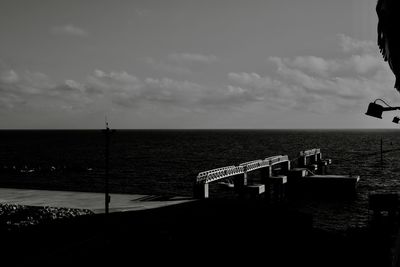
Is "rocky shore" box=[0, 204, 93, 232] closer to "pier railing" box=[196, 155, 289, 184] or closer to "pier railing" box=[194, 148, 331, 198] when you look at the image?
"pier railing" box=[194, 148, 331, 198]

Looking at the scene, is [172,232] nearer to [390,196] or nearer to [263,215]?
[263,215]

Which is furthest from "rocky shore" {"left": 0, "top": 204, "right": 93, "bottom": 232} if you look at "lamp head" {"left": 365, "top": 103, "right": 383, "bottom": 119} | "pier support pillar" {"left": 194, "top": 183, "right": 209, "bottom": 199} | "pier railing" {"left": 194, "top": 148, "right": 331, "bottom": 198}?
"lamp head" {"left": 365, "top": 103, "right": 383, "bottom": 119}

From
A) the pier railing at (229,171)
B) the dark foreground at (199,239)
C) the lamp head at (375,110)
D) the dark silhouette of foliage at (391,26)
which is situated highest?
the dark silhouette of foliage at (391,26)

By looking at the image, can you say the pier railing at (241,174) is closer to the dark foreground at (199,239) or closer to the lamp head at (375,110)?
the dark foreground at (199,239)

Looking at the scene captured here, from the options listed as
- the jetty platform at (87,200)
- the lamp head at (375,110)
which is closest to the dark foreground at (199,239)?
the jetty platform at (87,200)

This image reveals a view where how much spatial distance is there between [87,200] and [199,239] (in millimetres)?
11461

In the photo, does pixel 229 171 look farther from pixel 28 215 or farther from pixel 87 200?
pixel 28 215

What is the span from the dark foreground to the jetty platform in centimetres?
198

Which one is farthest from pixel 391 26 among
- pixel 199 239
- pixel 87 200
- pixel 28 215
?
pixel 87 200

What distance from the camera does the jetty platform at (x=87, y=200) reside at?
24763mm

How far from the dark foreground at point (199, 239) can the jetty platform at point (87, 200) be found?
1.98m

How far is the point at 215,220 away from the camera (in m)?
20.5

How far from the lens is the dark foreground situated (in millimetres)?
16203

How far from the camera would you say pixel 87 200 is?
90.5 feet
